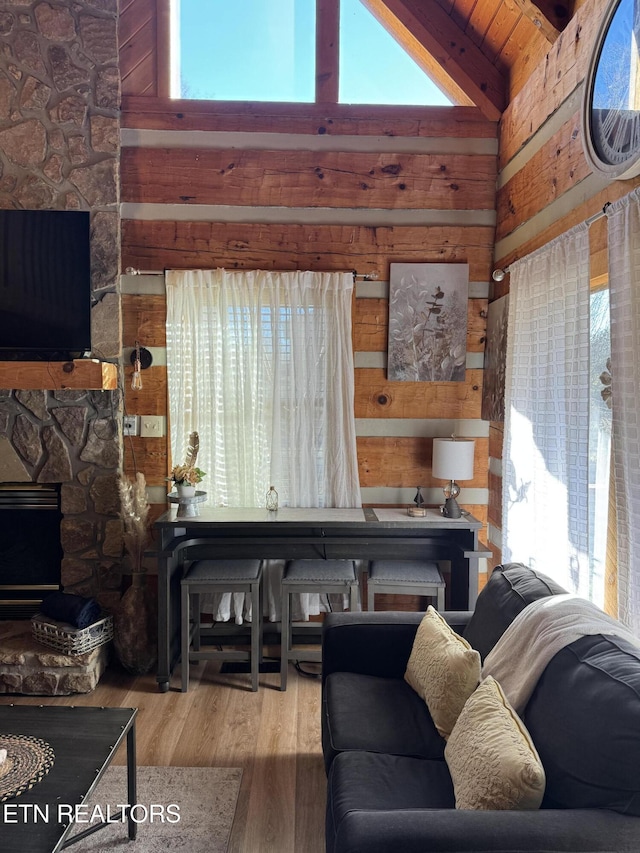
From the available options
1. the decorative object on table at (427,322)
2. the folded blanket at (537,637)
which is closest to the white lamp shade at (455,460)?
the decorative object on table at (427,322)

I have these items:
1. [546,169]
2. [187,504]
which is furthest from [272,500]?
[546,169]

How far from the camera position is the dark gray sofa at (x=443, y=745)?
4.04 ft

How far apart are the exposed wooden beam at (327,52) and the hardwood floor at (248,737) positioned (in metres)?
3.36

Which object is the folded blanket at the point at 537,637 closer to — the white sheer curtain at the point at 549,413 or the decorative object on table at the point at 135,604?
the white sheer curtain at the point at 549,413

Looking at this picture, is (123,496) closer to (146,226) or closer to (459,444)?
(146,226)

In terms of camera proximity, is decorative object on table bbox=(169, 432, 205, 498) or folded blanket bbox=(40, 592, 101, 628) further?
decorative object on table bbox=(169, 432, 205, 498)

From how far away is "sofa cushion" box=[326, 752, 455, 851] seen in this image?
157 cm

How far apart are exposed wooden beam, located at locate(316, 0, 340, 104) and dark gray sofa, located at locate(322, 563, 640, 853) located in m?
2.88

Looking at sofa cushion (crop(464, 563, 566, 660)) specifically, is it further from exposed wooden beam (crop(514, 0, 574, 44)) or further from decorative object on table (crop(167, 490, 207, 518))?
exposed wooden beam (crop(514, 0, 574, 44))

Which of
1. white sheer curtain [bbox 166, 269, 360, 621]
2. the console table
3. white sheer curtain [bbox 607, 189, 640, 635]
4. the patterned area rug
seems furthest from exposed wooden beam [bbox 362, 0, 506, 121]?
the patterned area rug

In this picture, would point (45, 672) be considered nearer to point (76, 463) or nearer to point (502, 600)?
point (76, 463)

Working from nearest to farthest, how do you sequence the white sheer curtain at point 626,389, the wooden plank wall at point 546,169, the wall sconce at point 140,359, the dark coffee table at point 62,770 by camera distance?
the dark coffee table at point 62,770
the white sheer curtain at point 626,389
the wooden plank wall at point 546,169
the wall sconce at point 140,359

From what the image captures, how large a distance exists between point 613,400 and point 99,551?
285 centimetres

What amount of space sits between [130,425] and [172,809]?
2065 millimetres
